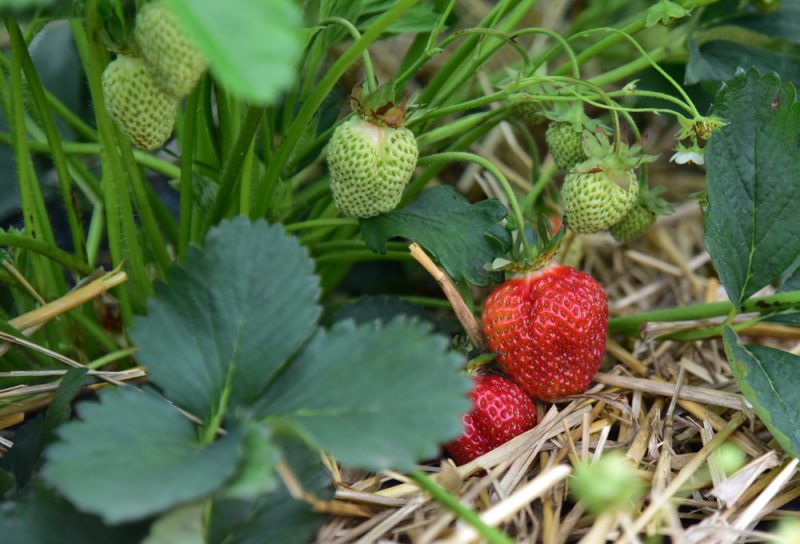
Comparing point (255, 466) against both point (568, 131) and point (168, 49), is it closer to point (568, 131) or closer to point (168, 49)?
point (168, 49)

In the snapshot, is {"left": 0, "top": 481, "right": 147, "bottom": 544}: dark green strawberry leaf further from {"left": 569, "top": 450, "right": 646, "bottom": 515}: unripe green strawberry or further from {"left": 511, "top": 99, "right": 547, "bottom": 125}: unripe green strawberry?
{"left": 511, "top": 99, "right": 547, "bottom": 125}: unripe green strawberry

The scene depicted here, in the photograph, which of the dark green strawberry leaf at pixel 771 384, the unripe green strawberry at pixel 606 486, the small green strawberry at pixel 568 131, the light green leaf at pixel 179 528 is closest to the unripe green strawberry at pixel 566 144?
the small green strawberry at pixel 568 131

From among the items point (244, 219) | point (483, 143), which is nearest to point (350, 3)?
point (244, 219)

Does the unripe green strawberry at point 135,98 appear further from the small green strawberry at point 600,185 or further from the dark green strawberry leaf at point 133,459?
the small green strawberry at point 600,185

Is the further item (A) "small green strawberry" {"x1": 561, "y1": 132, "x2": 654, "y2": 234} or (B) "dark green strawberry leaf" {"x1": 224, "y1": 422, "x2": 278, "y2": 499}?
(A) "small green strawberry" {"x1": 561, "y1": 132, "x2": 654, "y2": 234}

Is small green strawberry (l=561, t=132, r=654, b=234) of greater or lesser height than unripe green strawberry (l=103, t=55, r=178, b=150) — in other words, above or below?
below

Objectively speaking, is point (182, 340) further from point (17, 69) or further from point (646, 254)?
point (646, 254)

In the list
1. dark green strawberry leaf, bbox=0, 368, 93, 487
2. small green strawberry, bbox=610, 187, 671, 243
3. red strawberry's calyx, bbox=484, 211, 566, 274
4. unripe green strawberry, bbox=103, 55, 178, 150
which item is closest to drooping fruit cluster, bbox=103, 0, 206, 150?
unripe green strawberry, bbox=103, 55, 178, 150
